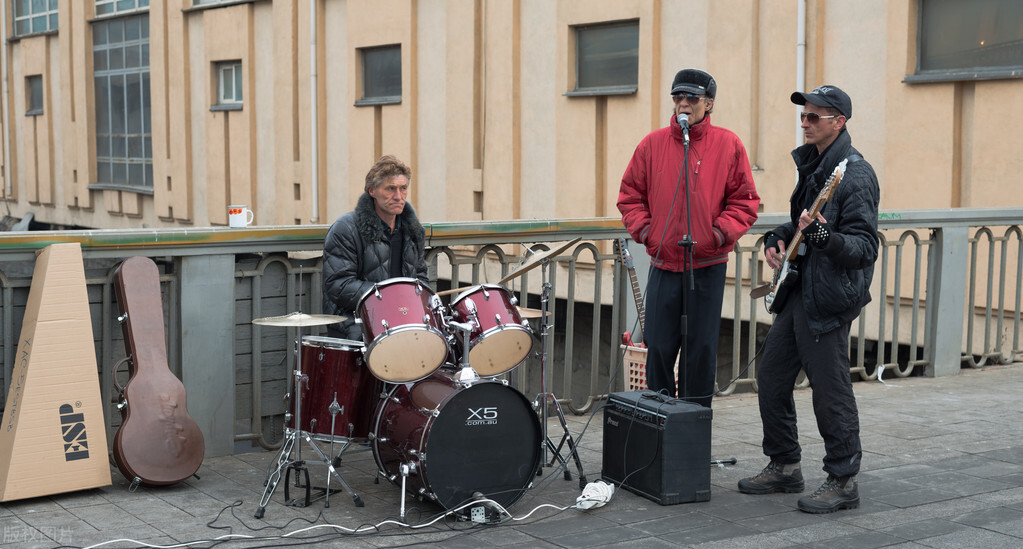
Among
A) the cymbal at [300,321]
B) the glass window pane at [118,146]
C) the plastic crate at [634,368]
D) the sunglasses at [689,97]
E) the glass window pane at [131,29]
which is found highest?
the glass window pane at [131,29]

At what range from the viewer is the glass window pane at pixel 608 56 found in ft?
49.4

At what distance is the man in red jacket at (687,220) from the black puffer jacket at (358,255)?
125cm

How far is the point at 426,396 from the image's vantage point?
18.2ft

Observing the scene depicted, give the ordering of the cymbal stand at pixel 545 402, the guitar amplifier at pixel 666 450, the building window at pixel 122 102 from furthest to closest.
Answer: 1. the building window at pixel 122 102
2. the cymbal stand at pixel 545 402
3. the guitar amplifier at pixel 666 450

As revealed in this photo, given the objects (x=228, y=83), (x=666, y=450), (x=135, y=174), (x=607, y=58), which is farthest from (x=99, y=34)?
(x=666, y=450)

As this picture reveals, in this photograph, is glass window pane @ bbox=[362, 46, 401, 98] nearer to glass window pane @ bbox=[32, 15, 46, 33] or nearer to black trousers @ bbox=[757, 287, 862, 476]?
black trousers @ bbox=[757, 287, 862, 476]

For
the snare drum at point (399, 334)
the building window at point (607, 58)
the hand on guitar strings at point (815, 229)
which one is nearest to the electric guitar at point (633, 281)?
the hand on guitar strings at point (815, 229)

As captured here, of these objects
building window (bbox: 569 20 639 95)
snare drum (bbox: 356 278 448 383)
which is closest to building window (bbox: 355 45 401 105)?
building window (bbox: 569 20 639 95)

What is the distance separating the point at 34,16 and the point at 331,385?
27635 millimetres

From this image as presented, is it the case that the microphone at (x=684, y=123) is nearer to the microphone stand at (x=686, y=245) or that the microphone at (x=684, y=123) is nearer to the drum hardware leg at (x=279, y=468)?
the microphone stand at (x=686, y=245)

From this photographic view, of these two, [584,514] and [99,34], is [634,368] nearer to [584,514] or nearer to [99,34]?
[584,514]

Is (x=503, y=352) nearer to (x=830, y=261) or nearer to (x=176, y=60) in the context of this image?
(x=830, y=261)

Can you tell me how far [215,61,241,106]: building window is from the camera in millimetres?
22594

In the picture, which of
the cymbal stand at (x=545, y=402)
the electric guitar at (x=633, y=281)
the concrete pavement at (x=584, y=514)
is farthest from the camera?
the electric guitar at (x=633, y=281)
